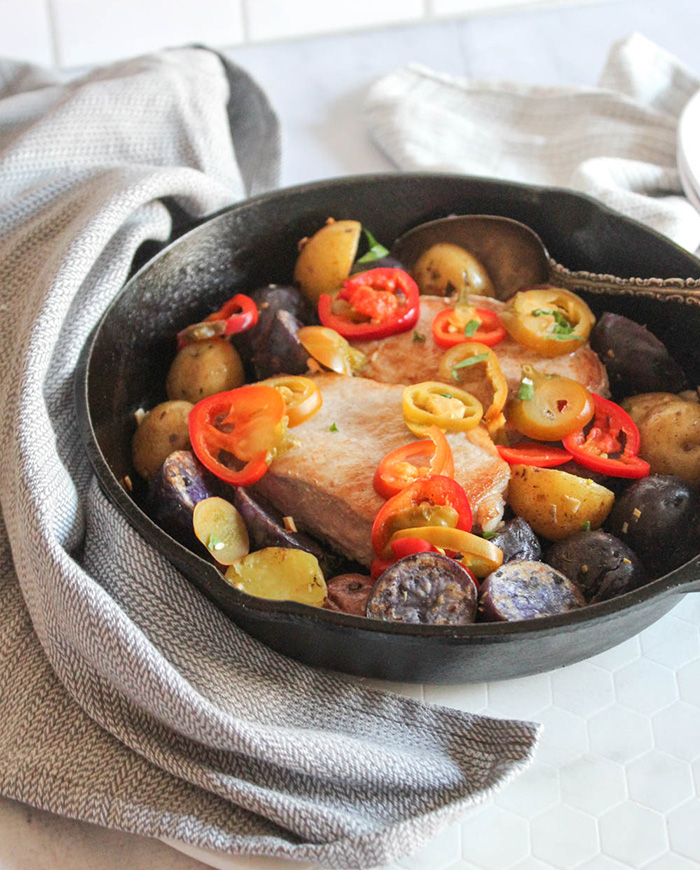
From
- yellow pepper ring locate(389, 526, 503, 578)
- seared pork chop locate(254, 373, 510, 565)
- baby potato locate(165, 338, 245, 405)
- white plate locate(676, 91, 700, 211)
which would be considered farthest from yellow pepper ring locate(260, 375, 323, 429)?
white plate locate(676, 91, 700, 211)

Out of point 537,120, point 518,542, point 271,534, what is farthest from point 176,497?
point 537,120

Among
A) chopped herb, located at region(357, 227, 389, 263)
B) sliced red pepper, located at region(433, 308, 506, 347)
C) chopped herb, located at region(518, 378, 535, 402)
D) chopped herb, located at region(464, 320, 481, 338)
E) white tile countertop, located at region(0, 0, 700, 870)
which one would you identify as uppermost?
chopped herb, located at region(357, 227, 389, 263)

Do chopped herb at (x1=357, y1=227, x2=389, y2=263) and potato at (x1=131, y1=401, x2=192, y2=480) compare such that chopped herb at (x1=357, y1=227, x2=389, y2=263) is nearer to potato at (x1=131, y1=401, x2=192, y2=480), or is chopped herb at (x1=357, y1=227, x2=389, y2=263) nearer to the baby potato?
the baby potato

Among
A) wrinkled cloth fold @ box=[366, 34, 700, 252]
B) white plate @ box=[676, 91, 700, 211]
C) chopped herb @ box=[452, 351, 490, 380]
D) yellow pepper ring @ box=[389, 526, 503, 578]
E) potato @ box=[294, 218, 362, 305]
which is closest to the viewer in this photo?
yellow pepper ring @ box=[389, 526, 503, 578]

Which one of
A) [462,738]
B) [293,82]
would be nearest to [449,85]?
[293,82]

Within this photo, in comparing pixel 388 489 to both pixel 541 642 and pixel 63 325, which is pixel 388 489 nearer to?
pixel 541 642

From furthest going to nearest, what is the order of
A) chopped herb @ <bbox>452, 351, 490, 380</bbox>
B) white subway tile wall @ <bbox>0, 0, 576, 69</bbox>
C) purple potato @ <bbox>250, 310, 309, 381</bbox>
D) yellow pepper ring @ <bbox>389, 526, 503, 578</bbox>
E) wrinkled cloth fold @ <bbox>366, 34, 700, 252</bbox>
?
white subway tile wall @ <bbox>0, 0, 576, 69</bbox> → wrinkled cloth fold @ <bbox>366, 34, 700, 252</bbox> → purple potato @ <bbox>250, 310, 309, 381</bbox> → chopped herb @ <bbox>452, 351, 490, 380</bbox> → yellow pepper ring @ <bbox>389, 526, 503, 578</bbox>
